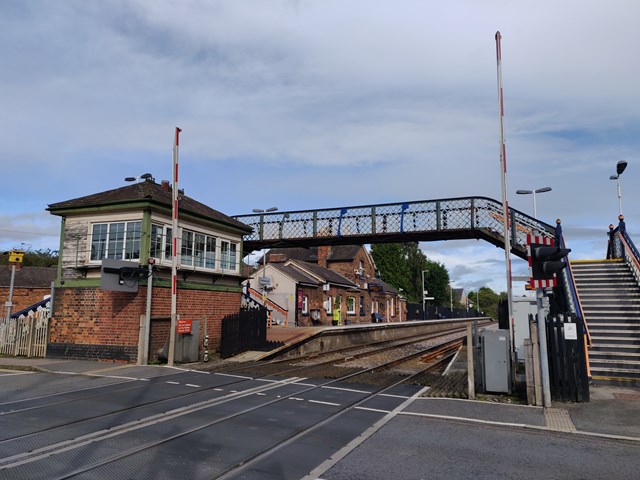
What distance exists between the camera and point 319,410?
8.77 meters

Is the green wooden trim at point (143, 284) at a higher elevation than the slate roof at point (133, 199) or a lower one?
lower

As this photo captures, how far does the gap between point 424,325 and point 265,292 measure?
2037cm

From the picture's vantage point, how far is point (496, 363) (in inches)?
404

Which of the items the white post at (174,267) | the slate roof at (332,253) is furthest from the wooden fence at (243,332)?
the slate roof at (332,253)

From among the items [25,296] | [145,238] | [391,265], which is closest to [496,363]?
[145,238]

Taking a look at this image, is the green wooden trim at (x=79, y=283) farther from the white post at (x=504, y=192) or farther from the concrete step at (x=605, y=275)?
the concrete step at (x=605, y=275)

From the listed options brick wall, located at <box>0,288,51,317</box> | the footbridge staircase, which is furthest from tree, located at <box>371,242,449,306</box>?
the footbridge staircase

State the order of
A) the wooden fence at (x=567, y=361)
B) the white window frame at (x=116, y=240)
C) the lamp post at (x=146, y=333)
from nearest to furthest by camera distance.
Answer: the wooden fence at (x=567, y=361)
the lamp post at (x=146, y=333)
the white window frame at (x=116, y=240)

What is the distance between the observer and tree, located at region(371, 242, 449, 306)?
247 feet

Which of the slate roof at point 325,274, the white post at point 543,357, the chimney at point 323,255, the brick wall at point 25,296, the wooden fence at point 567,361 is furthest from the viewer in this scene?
the chimney at point 323,255

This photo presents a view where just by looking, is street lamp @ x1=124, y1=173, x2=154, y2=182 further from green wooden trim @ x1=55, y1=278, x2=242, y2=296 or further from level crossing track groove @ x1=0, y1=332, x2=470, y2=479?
level crossing track groove @ x1=0, y1=332, x2=470, y2=479

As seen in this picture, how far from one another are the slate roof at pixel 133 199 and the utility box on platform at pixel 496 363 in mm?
10805

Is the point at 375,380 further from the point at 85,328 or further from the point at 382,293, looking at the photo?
the point at 382,293

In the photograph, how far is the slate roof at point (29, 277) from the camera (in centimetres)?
3828
